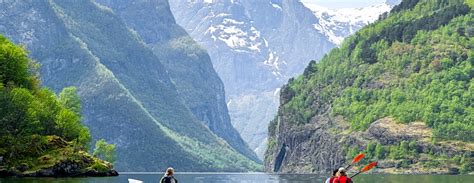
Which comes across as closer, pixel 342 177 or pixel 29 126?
pixel 342 177

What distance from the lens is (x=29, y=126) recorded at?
149875 millimetres

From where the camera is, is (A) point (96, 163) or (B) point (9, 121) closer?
(B) point (9, 121)

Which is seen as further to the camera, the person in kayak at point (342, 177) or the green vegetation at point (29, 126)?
the green vegetation at point (29, 126)

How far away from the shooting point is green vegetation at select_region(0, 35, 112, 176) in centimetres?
14250

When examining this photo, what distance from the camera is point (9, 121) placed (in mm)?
143375

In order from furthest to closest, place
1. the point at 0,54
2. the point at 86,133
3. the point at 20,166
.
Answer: the point at 86,133 → the point at 0,54 → the point at 20,166

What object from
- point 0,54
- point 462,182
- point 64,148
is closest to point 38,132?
point 64,148

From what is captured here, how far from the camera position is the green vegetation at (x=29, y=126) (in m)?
142

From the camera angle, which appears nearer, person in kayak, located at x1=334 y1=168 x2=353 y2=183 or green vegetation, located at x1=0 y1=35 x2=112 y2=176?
person in kayak, located at x1=334 y1=168 x2=353 y2=183

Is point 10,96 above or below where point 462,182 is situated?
above

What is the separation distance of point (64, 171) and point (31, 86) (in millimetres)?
28735

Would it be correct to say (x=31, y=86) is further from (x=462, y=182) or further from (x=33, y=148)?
(x=462, y=182)

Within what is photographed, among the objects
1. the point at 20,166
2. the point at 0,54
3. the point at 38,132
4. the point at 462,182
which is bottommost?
the point at 462,182

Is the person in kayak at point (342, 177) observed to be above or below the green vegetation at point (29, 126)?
below
